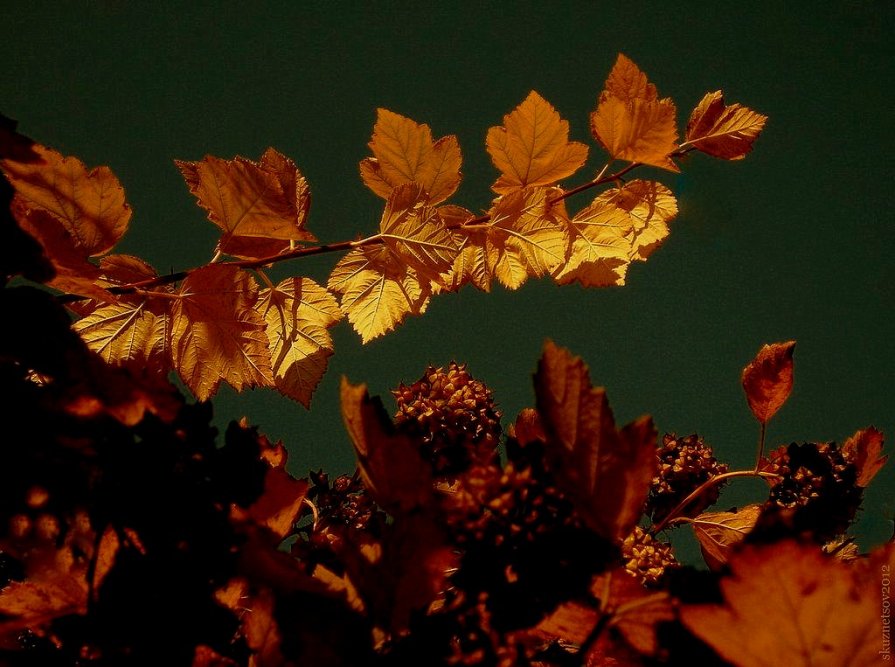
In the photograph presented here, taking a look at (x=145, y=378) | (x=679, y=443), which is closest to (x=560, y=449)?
(x=145, y=378)

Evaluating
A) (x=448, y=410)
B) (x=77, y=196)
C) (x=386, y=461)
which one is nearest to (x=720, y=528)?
(x=448, y=410)

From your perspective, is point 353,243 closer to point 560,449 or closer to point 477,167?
point 560,449

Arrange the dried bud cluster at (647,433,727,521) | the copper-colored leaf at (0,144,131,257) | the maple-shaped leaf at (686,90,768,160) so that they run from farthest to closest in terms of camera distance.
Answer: the dried bud cluster at (647,433,727,521) → the maple-shaped leaf at (686,90,768,160) → the copper-colored leaf at (0,144,131,257)

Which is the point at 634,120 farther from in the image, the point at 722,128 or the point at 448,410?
the point at 448,410

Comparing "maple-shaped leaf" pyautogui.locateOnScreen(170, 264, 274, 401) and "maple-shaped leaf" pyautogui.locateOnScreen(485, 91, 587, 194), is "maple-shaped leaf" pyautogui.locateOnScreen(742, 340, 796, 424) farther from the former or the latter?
"maple-shaped leaf" pyautogui.locateOnScreen(170, 264, 274, 401)

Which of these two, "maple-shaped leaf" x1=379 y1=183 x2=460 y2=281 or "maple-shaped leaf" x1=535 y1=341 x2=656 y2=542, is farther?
"maple-shaped leaf" x1=379 y1=183 x2=460 y2=281

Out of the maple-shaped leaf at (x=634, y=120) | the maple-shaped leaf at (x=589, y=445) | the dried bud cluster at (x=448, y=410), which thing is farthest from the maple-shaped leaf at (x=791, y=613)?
the maple-shaped leaf at (x=634, y=120)

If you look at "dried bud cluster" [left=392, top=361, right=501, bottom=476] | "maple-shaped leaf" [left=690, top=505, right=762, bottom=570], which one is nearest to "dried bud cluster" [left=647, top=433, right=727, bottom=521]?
"maple-shaped leaf" [left=690, top=505, right=762, bottom=570]

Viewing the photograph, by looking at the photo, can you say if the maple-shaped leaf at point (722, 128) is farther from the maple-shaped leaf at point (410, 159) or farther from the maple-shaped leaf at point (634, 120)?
the maple-shaped leaf at point (410, 159)
